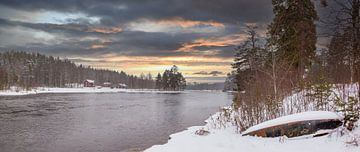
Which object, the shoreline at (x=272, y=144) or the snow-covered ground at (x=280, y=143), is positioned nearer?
the snow-covered ground at (x=280, y=143)

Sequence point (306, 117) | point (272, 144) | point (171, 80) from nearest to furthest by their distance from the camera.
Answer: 1. point (272, 144)
2. point (306, 117)
3. point (171, 80)

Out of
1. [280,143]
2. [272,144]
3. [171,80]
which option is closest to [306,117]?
[280,143]

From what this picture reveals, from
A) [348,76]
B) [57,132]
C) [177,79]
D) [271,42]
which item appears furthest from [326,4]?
[177,79]

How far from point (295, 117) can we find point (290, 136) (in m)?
0.71

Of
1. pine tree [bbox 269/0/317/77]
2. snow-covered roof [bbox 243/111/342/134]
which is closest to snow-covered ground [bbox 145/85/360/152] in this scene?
snow-covered roof [bbox 243/111/342/134]

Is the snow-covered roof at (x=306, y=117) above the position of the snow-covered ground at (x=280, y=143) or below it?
above

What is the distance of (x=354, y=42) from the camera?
36.6ft

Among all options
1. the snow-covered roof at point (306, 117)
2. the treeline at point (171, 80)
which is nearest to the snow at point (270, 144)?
the snow-covered roof at point (306, 117)

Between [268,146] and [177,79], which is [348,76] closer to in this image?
[268,146]

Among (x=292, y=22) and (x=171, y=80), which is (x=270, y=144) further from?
(x=171, y=80)

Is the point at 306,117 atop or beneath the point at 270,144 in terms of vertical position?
atop

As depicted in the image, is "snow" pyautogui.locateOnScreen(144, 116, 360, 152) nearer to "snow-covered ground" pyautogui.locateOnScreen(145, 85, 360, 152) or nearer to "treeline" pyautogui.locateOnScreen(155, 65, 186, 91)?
"snow-covered ground" pyautogui.locateOnScreen(145, 85, 360, 152)

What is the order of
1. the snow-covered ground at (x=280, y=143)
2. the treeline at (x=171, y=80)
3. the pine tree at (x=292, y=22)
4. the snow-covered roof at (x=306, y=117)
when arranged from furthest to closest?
1. the treeline at (x=171, y=80)
2. the pine tree at (x=292, y=22)
3. the snow-covered roof at (x=306, y=117)
4. the snow-covered ground at (x=280, y=143)

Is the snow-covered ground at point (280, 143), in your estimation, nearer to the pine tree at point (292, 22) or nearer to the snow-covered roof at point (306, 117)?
the snow-covered roof at point (306, 117)
